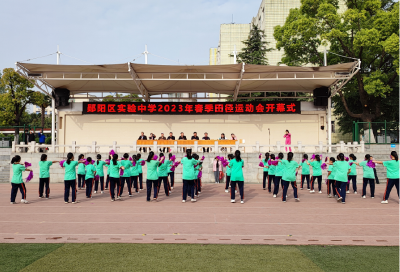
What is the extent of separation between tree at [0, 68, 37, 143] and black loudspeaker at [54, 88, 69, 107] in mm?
6133

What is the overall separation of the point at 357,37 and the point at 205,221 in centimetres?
1843

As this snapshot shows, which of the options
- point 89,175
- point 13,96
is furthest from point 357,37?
point 13,96

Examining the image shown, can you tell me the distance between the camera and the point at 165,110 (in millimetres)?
21828

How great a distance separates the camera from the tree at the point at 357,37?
2067 cm

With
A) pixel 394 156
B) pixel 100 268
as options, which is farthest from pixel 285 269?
pixel 394 156

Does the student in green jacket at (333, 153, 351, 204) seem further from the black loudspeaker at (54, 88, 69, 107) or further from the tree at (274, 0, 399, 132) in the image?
the black loudspeaker at (54, 88, 69, 107)

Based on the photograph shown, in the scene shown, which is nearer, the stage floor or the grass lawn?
the grass lawn

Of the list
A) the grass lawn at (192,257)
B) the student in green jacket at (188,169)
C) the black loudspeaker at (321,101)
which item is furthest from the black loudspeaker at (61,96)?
the grass lawn at (192,257)

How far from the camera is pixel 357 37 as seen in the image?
2092 centimetres

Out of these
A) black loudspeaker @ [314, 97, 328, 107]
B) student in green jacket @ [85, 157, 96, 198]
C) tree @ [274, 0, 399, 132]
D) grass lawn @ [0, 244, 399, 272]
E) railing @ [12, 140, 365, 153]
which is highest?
Answer: tree @ [274, 0, 399, 132]

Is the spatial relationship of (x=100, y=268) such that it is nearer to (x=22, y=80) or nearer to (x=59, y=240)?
(x=59, y=240)

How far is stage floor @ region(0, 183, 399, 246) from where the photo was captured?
6.22 metres

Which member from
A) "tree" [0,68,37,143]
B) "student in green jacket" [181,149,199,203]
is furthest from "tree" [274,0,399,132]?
"tree" [0,68,37,143]

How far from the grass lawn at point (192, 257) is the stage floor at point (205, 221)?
384 millimetres
